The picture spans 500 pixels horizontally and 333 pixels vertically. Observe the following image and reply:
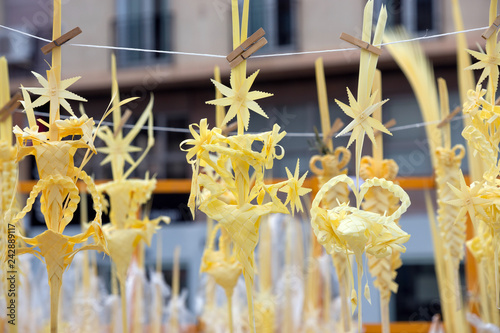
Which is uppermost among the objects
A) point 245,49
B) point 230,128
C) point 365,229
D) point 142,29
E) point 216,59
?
point 142,29

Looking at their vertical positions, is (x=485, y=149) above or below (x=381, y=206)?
above

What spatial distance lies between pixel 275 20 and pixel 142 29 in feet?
3.52

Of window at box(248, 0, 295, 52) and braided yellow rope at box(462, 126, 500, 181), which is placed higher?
window at box(248, 0, 295, 52)

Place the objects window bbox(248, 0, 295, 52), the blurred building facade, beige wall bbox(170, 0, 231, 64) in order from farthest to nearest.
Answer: beige wall bbox(170, 0, 231, 64) < window bbox(248, 0, 295, 52) < the blurred building facade

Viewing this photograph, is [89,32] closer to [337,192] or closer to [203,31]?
[203,31]

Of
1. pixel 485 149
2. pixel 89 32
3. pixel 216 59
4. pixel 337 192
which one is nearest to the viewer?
pixel 485 149

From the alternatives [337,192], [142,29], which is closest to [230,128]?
[337,192]

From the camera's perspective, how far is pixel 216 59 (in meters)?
4.48

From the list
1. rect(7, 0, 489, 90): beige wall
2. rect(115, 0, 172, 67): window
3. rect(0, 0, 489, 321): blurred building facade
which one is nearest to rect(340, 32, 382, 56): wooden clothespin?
rect(0, 0, 489, 321): blurred building facade

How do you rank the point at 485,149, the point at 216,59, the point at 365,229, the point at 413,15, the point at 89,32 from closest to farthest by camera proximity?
the point at 365,229, the point at 485,149, the point at 413,15, the point at 216,59, the point at 89,32

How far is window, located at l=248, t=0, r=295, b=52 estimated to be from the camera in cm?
447

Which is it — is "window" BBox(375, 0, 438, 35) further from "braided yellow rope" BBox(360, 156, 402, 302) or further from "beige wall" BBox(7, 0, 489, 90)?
"braided yellow rope" BBox(360, 156, 402, 302)

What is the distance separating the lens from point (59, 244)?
1262 millimetres

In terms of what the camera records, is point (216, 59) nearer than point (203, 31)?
Yes
